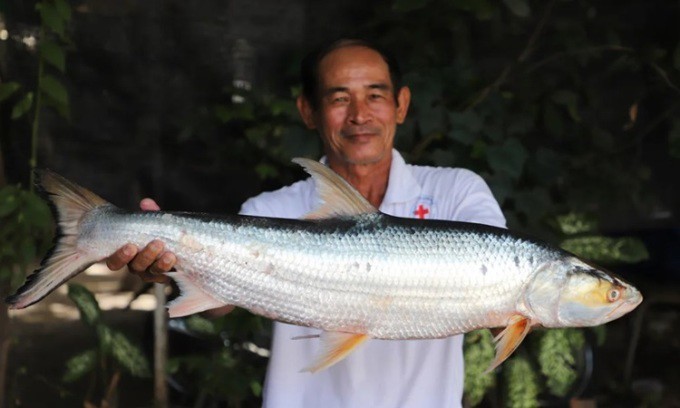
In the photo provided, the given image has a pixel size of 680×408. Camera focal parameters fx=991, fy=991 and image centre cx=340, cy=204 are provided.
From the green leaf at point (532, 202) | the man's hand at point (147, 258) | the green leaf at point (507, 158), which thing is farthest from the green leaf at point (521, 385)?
the man's hand at point (147, 258)

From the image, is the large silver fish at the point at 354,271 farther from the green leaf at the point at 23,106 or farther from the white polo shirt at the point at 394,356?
the green leaf at the point at 23,106

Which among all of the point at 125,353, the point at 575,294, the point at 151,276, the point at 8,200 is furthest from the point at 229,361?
the point at 575,294

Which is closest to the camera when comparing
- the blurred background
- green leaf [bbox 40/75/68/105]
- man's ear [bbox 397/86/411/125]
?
man's ear [bbox 397/86/411/125]

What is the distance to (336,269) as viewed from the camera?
106 inches

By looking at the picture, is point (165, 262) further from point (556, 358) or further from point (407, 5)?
point (556, 358)

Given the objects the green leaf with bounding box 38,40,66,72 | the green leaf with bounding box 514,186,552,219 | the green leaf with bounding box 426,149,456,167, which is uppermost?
the green leaf with bounding box 38,40,66,72

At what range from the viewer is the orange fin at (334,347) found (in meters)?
2.67

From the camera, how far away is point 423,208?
10.6ft

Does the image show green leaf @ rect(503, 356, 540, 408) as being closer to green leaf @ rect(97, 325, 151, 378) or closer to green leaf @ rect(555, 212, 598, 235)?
green leaf @ rect(555, 212, 598, 235)

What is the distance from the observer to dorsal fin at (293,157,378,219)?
8.87 ft

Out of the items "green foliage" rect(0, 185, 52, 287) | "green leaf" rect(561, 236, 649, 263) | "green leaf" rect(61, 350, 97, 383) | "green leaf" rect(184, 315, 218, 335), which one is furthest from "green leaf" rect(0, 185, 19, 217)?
"green leaf" rect(561, 236, 649, 263)

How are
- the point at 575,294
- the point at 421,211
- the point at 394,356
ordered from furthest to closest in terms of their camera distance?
1. the point at 421,211
2. the point at 394,356
3. the point at 575,294

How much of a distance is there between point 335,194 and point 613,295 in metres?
0.79

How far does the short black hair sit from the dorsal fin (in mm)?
715
